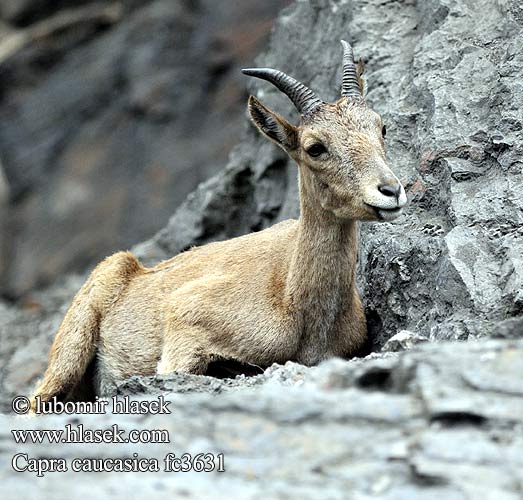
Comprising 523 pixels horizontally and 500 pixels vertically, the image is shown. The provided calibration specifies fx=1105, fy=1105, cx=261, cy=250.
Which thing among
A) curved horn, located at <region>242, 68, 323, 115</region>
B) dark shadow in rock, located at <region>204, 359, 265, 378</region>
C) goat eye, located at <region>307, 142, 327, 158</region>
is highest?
curved horn, located at <region>242, 68, 323, 115</region>

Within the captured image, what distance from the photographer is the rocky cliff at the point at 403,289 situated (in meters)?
6.61

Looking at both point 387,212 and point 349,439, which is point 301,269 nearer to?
point 387,212

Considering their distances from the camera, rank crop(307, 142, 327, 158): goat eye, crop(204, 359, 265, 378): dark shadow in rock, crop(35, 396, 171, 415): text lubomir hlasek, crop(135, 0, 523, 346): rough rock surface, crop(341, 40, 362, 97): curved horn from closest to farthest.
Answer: crop(35, 396, 171, 415): text lubomir hlasek → crop(135, 0, 523, 346): rough rock surface → crop(307, 142, 327, 158): goat eye → crop(204, 359, 265, 378): dark shadow in rock → crop(341, 40, 362, 97): curved horn

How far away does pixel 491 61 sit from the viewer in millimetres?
13562

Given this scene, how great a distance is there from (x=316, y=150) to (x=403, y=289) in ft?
6.12

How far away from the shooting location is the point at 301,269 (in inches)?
476

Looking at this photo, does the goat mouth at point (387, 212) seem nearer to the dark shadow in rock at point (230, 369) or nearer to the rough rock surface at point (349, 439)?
the dark shadow in rock at point (230, 369)

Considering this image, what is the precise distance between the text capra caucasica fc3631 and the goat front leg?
13mm

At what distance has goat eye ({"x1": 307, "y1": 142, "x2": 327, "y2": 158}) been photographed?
1183 cm

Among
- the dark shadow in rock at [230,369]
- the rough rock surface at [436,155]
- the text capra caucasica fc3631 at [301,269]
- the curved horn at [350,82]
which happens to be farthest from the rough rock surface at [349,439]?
the curved horn at [350,82]

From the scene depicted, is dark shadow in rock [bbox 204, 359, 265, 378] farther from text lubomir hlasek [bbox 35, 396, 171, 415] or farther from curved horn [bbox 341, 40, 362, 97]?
curved horn [bbox 341, 40, 362, 97]

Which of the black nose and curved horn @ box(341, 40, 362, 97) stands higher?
curved horn @ box(341, 40, 362, 97)

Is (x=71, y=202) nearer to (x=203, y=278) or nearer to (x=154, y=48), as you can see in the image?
(x=154, y=48)

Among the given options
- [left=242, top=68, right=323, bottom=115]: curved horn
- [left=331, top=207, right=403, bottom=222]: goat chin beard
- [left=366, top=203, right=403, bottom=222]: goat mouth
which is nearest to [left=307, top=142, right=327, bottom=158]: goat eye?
[left=242, top=68, right=323, bottom=115]: curved horn
